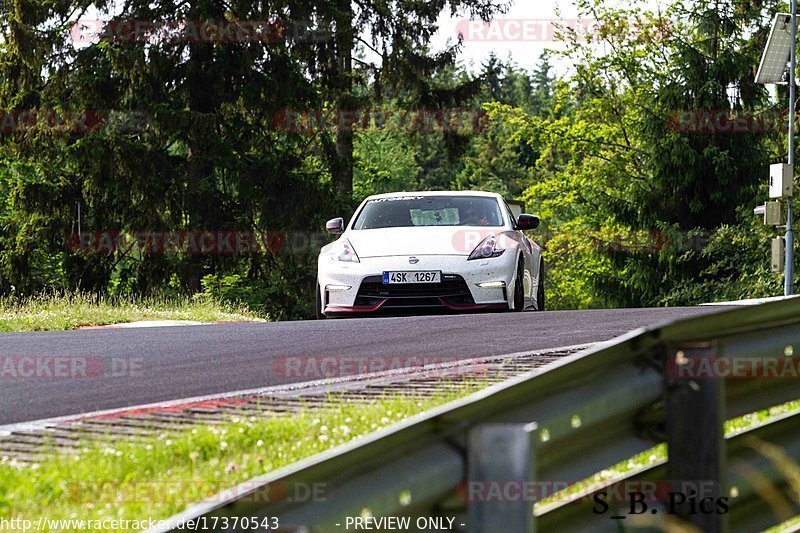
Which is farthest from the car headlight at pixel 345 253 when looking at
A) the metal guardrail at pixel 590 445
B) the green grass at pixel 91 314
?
the metal guardrail at pixel 590 445

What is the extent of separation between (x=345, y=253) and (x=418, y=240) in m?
0.83

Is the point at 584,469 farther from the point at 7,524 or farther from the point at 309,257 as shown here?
the point at 309,257

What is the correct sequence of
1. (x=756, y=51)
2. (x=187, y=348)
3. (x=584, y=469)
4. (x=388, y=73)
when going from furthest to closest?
(x=756, y=51)
(x=388, y=73)
(x=187, y=348)
(x=584, y=469)

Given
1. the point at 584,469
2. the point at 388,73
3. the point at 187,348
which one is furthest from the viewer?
the point at 388,73

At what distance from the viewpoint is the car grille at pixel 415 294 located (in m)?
13.1

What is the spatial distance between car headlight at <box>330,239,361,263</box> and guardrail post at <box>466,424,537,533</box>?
1062 centimetres

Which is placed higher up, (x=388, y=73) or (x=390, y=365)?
(x=388, y=73)

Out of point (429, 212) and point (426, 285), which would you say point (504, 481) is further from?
point (429, 212)

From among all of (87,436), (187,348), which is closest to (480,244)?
(187,348)

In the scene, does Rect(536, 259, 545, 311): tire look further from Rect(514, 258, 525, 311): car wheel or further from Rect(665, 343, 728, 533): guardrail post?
Rect(665, 343, 728, 533): guardrail post

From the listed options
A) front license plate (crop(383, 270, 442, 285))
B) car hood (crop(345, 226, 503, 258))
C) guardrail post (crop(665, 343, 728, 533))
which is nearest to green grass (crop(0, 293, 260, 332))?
car hood (crop(345, 226, 503, 258))

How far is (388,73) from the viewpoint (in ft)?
118

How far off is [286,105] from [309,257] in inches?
166

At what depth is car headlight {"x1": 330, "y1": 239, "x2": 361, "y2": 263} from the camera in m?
13.3
